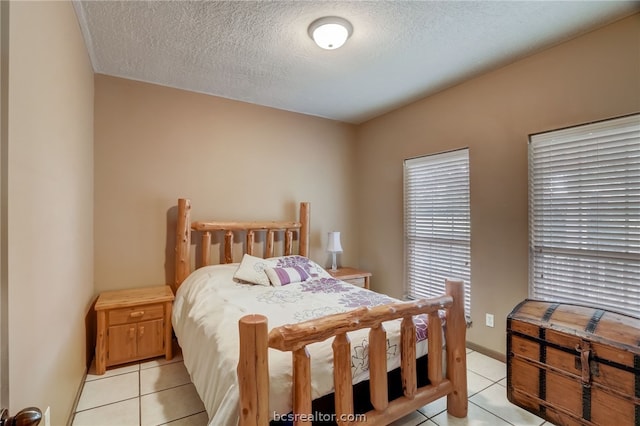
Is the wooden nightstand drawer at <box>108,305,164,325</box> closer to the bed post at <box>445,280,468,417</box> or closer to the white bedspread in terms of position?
the white bedspread

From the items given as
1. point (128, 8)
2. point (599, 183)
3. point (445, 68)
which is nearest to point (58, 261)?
point (128, 8)

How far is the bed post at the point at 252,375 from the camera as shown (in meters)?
1.22

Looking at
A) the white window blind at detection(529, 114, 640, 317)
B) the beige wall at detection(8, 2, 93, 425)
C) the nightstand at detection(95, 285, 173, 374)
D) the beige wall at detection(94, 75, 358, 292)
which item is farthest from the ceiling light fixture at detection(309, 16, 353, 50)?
the nightstand at detection(95, 285, 173, 374)

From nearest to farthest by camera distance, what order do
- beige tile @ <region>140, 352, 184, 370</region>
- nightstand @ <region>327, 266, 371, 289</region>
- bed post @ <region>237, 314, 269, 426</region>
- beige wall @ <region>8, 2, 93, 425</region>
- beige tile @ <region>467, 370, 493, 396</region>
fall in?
beige wall @ <region>8, 2, 93, 425</region>
bed post @ <region>237, 314, 269, 426</region>
beige tile @ <region>467, 370, 493, 396</region>
beige tile @ <region>140, 352, 184, 370</region>
nightstand @ <region>327, 266, 371, 289</region>

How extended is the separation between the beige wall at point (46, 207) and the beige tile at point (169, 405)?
428 mm

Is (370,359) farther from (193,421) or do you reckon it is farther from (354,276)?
(354,276)

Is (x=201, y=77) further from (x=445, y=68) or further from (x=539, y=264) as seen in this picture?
(x=539, y=264)

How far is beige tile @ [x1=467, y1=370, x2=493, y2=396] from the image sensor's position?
2249 mm

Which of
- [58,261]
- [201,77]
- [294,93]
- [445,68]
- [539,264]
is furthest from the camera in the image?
[294,93]

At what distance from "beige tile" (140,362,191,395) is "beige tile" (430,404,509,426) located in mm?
1845

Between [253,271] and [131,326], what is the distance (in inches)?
42.2

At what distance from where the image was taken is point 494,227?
267cm

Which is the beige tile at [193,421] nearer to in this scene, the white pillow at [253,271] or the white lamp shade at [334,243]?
the white pillow at [253,271]

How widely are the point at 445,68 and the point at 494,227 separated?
147 centimetres
